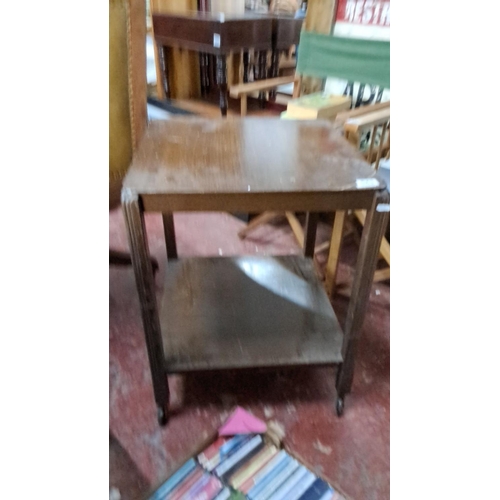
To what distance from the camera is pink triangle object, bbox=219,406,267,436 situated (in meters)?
1.02

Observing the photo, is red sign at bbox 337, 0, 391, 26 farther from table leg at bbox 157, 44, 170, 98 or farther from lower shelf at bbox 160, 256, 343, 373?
table leg at bbox 157, 44, 170, 98

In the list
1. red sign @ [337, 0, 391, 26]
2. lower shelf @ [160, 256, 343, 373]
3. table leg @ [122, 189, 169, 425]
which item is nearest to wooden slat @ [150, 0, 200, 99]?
red sign @ [337, 0, 391, 26]

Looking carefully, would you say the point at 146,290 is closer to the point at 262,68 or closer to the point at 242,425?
the point at 242,425

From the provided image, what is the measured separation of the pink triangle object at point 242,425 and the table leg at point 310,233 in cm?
56

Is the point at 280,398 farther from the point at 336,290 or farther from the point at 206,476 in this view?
the point at 336,290

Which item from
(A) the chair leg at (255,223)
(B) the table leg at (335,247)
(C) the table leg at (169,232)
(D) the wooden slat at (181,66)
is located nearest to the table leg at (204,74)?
(D) the wooden slat at (181,66)

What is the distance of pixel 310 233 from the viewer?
4.48 ft

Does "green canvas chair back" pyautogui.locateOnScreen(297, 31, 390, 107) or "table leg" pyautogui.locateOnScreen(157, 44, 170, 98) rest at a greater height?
"green canvas chair back" pyautogui.locateOnScreen(297, 31, 390, 107)

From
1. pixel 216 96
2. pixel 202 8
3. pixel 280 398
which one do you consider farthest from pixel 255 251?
pixel 202 8

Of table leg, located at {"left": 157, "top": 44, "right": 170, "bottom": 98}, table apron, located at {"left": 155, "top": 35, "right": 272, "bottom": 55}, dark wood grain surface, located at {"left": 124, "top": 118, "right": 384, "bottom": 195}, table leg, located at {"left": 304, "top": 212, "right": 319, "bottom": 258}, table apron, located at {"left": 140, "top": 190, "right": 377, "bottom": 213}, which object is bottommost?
table leg, located at {"left": 304, "top": 212, "right": 319, "bottom": 258}

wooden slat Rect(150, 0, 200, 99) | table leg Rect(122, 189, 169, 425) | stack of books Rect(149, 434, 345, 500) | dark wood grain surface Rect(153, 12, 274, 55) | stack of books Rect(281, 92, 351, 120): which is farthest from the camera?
wooden slat Rect(150, 0, 200, 99)

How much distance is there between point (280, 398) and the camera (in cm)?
111

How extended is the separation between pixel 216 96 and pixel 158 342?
2.55m

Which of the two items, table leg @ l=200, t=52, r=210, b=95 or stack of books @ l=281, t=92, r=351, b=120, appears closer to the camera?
stack of books @ l=281, t=92, r=351, b=120
